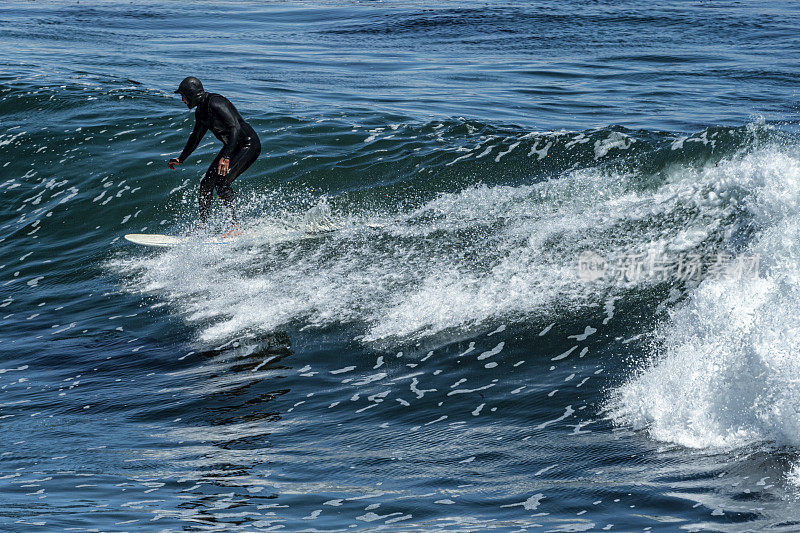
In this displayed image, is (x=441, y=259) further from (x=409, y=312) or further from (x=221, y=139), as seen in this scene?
(x=221, y=139)

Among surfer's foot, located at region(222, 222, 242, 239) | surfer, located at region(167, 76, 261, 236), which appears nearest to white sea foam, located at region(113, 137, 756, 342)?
surfer's foot, located at region(222, 222, 242, 239)

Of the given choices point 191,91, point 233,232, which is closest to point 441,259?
point 233,232

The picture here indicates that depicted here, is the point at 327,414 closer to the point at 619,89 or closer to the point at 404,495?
the point at 404,495

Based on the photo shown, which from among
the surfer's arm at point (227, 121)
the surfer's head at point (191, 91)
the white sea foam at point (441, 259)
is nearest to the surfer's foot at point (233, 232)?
the white sea foam at point (441, 259)

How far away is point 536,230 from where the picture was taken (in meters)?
10.0

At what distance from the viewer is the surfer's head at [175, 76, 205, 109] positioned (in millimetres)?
10727

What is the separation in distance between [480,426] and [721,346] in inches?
67.5

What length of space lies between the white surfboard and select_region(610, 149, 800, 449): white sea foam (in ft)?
18.7

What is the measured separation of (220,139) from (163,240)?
4.84 feet

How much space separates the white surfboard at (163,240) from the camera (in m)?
11.3

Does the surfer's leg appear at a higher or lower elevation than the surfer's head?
lower

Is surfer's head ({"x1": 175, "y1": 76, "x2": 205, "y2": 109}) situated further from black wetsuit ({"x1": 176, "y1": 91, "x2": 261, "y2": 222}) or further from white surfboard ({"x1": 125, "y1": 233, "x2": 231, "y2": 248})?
white surfboard ({"x1": 125, "y1": 233, "x2": 231, "y2": 248})

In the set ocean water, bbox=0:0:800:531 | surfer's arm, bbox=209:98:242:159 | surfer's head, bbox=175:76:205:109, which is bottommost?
ocean water, bbox=0:0:800:531

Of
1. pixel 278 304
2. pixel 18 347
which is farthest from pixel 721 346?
pixel 18 347
